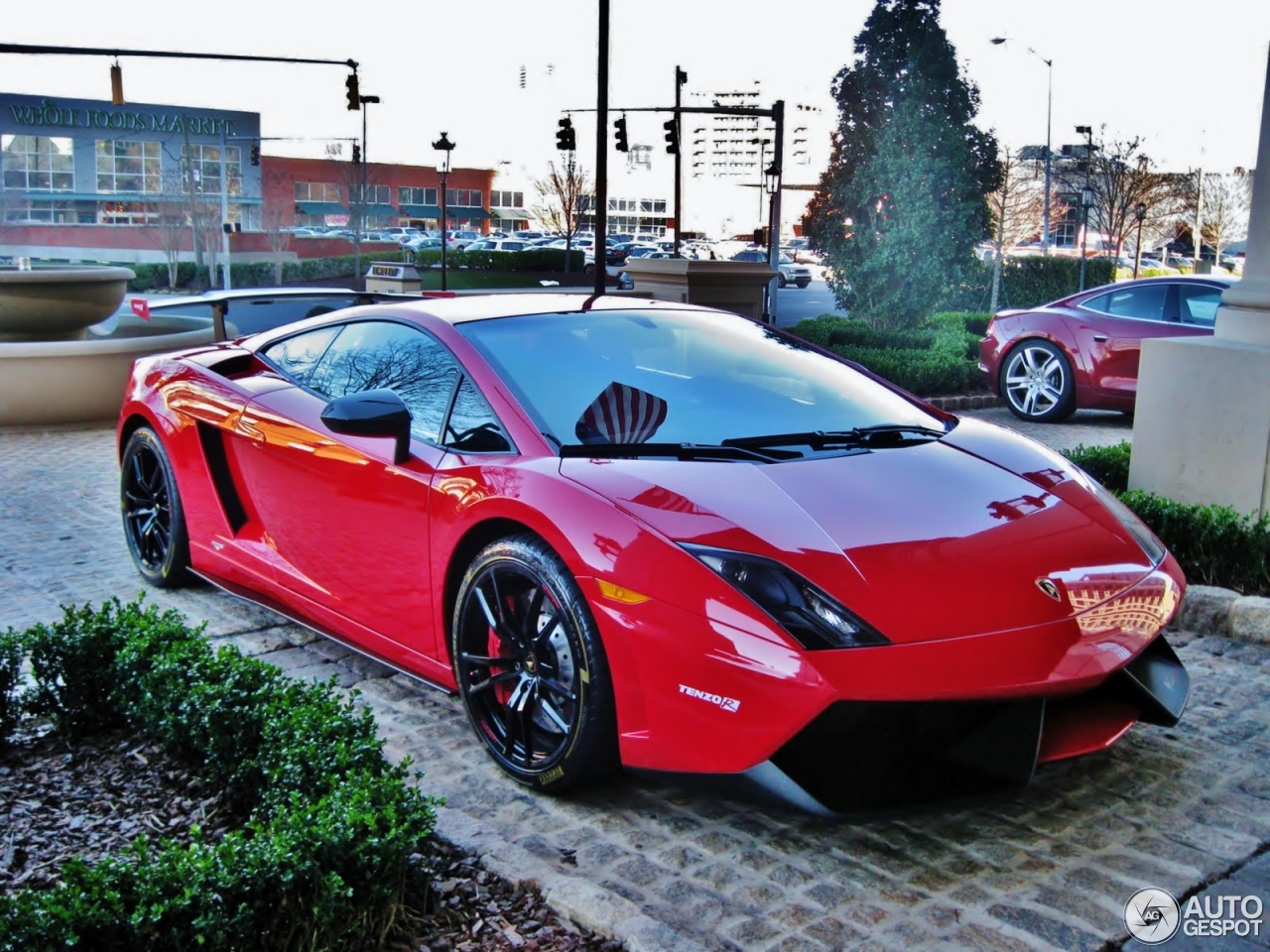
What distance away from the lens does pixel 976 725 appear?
307 cm

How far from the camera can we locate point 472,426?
3.97 m

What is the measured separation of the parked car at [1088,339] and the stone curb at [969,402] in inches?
31.5

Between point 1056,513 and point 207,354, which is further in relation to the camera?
point 207,354

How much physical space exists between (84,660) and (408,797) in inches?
61.7

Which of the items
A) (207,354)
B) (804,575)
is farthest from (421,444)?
(207,354)

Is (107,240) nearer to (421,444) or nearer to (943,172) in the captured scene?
(943,172)

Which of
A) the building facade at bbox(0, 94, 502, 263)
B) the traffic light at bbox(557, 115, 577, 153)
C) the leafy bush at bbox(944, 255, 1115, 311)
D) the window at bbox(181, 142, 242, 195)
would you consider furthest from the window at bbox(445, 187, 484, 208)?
the leafy bush at bbox(944, 255, 1115, 311)

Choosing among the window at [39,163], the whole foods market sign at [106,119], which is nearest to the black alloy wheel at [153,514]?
the whole foods market sign at [106,119]

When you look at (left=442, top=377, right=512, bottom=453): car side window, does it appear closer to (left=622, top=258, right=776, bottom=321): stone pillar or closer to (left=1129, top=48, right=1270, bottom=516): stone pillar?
(left=1129, top=48, right=1270, bottom=516): stone pillar

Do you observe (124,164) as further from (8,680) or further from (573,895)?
(573,895)

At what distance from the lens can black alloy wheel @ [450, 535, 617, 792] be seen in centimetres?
335

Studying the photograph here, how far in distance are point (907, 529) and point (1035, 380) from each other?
9558 millimetres

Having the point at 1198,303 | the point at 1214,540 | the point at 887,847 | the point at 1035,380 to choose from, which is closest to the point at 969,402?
the point at 1035,380

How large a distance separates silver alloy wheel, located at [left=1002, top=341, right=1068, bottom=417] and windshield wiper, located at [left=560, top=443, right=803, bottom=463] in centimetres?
913
